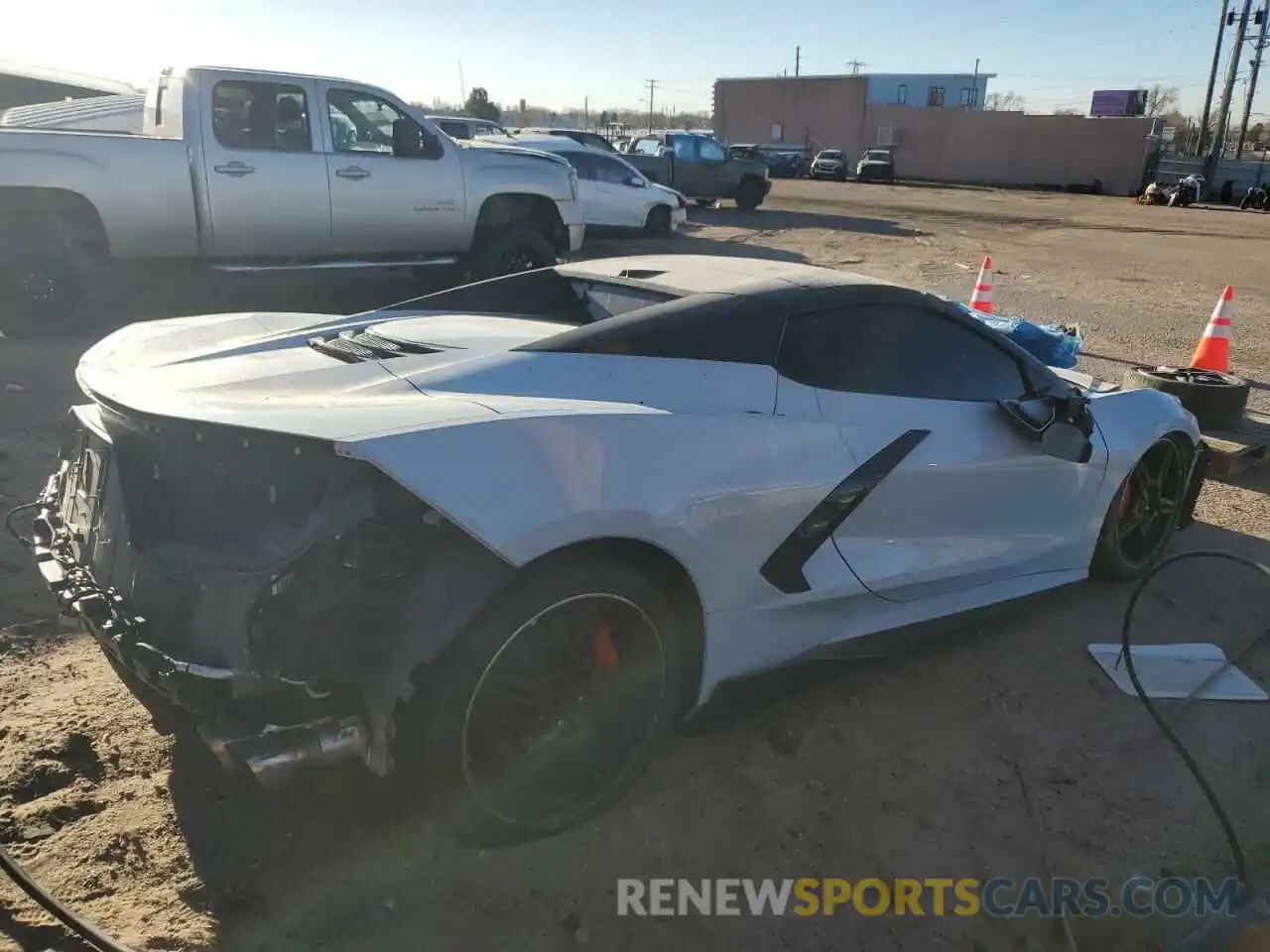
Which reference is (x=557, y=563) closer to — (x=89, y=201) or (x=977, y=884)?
(x=977, y=884)

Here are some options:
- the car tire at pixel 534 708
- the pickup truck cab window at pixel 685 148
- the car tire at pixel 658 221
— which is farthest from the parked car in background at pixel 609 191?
the car tire at pixel 534 708

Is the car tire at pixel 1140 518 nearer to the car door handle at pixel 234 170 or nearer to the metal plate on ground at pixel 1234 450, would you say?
the metal plate on ground at pixel 1234 450

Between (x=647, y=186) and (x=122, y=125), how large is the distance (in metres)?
8.63

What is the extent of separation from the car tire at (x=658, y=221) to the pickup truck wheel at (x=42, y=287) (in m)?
9.77

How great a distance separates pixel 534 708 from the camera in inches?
97.0

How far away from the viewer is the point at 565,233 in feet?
32.6

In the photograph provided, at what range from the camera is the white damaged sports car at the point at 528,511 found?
219cm

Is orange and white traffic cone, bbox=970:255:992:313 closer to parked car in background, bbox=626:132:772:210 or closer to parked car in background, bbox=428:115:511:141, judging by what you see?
parked car in background, bbox=428:115:511:141

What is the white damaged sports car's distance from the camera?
219cm

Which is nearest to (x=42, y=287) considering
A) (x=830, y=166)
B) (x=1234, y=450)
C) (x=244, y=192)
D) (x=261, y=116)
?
(x=244, y=192)

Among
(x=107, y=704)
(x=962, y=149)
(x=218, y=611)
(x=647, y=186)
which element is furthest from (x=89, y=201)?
(x=962, y=149)

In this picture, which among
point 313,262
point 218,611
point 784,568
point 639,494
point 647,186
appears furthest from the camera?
point 647,186

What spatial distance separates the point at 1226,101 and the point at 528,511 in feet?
194

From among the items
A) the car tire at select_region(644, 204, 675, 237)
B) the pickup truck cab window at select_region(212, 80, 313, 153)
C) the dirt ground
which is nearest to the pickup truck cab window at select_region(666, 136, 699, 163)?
the car tire at select_region(644, 204, 675, 237)
